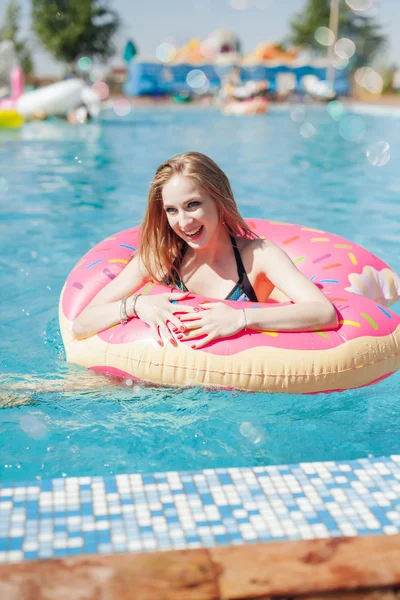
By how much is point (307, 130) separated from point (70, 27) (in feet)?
78.2

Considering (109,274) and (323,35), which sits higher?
(323,35)

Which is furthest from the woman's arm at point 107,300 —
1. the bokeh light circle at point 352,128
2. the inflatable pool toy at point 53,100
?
the inflatable pool toy at point 53,100

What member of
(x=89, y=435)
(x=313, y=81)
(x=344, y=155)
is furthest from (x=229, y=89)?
(x=89, y=435)

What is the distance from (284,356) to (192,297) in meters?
0.43

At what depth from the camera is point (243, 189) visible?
8.34 meters

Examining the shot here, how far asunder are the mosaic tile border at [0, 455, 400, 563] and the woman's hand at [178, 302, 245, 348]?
2.27ft

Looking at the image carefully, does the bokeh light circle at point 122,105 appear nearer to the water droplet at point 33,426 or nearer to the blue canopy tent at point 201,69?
the blue canopy tent at point 201,69

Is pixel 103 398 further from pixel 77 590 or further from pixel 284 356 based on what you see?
pixel 77 590

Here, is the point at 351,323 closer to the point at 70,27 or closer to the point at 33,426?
the point at 33,426

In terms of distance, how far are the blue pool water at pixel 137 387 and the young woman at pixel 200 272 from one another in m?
0.27

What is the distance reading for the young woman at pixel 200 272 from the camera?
261 centimetres

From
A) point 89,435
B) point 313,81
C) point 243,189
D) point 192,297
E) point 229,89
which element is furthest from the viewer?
point 313,81

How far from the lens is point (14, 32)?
36.4m

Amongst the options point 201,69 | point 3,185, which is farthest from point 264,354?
point 201,69
